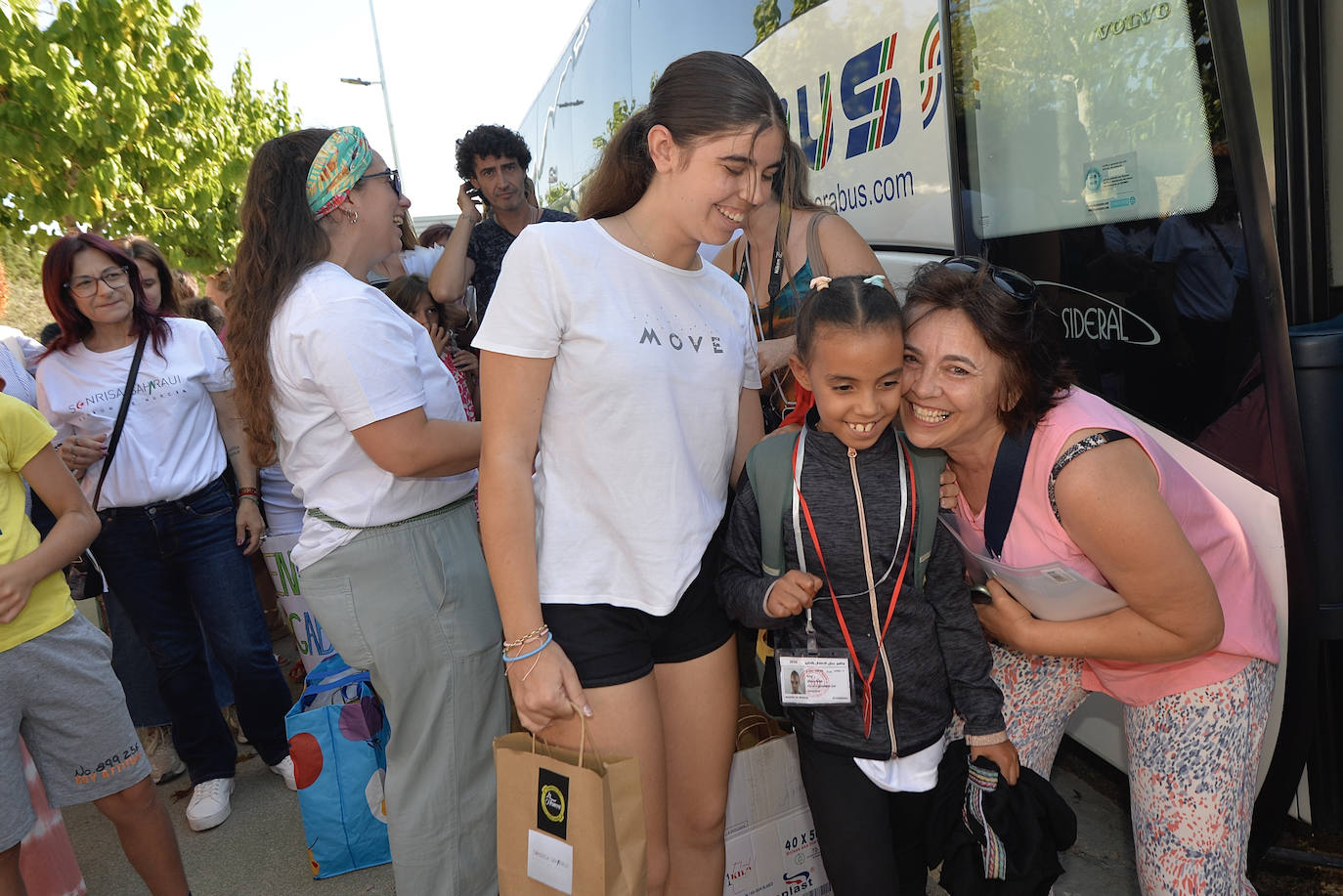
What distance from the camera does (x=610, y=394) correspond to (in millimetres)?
1669

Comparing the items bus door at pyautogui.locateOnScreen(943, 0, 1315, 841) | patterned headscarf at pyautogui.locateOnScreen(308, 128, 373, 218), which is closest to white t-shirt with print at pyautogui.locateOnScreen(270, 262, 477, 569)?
patterned headscarf at pyautogui.locateOnScreen(308, 128, 373, 218)

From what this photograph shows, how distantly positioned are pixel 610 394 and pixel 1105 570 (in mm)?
1053

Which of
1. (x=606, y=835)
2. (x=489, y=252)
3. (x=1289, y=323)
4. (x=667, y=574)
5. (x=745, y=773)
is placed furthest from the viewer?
(x=489, y=252)

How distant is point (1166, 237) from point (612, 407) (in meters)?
1.52

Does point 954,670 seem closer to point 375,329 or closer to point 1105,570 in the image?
point 1105,570

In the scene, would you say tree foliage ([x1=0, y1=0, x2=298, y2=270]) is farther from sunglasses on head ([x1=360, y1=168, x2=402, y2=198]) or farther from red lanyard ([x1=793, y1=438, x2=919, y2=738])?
red lanyard ([x1=793, y1=438, x2=919, y2=738])

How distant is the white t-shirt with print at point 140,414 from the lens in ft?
10.9

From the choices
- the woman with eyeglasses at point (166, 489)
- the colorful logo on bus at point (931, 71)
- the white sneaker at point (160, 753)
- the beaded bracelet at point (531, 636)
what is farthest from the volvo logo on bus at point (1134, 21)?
the white sneaker at point (160, 753)

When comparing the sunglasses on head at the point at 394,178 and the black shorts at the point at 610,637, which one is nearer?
the black shorts at the point at 610,637

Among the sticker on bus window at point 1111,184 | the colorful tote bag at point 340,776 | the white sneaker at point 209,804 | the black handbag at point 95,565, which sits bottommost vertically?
the white sneaker at point 209,804

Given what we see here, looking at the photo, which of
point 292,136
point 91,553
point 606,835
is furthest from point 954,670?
point 91,553

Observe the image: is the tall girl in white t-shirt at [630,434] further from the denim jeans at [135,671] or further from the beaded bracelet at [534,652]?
the denim jeans at [135,671]

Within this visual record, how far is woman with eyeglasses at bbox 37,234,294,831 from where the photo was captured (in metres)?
3.33

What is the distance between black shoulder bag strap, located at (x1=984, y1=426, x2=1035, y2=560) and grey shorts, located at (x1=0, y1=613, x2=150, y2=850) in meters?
2.39
